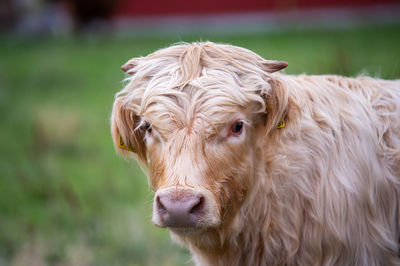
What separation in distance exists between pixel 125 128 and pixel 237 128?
79 centimetres

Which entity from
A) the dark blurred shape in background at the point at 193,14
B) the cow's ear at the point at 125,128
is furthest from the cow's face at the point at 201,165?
the dark blurred shape in background at the point at 193,14

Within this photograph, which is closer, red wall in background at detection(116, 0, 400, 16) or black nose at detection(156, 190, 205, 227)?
black nose at detection(156, 190, 205, 227)

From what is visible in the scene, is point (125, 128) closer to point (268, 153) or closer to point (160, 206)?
point (160, 206)

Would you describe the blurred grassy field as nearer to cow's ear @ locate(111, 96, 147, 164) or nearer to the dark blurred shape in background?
cow's ear @ locate(111, 96, 147, 164)

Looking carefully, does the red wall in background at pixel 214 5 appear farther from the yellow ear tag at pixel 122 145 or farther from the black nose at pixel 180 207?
the black nose at pixel 180 207

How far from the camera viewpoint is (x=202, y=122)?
109 inches

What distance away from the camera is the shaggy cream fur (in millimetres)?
2832

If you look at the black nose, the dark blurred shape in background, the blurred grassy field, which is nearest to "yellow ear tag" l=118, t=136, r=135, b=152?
the blurred grassy field

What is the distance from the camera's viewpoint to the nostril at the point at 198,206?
2605 mm

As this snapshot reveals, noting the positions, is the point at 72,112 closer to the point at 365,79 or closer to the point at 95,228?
the point at 95,228

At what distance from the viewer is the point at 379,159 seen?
3.16 m

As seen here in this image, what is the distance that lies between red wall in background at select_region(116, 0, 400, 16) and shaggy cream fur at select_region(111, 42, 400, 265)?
1990cm

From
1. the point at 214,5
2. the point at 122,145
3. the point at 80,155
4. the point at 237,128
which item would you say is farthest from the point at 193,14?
the point at 237,128

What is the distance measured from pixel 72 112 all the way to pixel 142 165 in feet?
22.5
